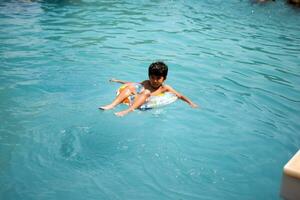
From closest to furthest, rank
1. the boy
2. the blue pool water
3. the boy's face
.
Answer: the blue pool water < the boy < the boy's face

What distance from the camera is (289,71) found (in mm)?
7750

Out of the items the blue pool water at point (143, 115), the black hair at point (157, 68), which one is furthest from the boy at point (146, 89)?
the blue pool water at point (143, 115)

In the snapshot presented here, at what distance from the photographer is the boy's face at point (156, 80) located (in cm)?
538

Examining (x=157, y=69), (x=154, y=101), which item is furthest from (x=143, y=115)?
(x=157, y=69)

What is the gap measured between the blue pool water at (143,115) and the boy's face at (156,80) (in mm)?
469

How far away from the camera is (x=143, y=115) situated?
5605 mm

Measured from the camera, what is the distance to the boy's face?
5379 millimetres

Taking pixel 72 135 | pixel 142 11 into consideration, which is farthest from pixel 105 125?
pixel 142 11

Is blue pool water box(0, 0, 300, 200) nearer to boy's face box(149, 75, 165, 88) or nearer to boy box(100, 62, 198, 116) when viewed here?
boy box(100, 62, 198, 116)

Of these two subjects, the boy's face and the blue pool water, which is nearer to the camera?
the blue pool water

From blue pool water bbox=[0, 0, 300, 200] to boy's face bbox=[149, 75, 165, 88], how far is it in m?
0.47

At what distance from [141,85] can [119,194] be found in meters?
2.32

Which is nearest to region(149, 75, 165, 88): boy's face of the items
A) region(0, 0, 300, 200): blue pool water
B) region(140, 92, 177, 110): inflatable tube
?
region(140, 92, 177, 110): inflatable tube

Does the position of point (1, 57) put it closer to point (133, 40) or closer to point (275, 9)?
point (133, 40)
